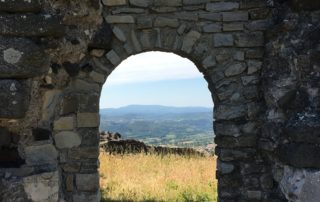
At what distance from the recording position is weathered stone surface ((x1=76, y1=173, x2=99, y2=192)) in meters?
5.57

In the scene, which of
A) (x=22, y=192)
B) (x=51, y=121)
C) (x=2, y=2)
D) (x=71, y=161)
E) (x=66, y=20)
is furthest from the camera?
(x=71, y=161)

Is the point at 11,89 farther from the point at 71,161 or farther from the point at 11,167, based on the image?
the point at 71,161

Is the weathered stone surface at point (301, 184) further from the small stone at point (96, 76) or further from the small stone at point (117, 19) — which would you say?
the small stone at point (117, 19)

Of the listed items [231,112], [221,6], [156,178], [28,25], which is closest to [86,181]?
[231,112]

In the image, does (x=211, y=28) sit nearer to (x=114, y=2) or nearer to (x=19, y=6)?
(x=114, y=2)

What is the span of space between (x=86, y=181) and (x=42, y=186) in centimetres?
147

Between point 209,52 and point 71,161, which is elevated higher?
point 209,52

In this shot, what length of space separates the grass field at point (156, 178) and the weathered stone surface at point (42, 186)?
425 cm

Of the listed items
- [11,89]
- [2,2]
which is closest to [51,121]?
[11,89]

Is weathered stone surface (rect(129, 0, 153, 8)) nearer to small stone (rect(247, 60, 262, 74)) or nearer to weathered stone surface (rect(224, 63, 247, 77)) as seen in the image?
weathered stone surface (rect(224, 63, 247, 77))

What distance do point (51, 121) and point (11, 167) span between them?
1228 mm

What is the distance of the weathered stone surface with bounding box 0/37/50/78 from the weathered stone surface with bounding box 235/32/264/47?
293 cm

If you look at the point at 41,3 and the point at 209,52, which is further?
the point at 209,52

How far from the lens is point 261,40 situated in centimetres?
589
